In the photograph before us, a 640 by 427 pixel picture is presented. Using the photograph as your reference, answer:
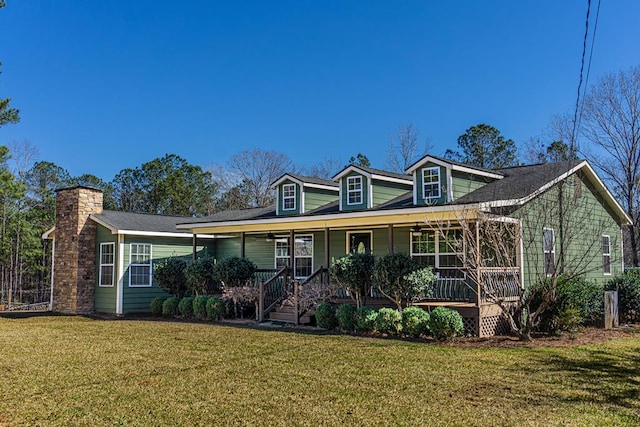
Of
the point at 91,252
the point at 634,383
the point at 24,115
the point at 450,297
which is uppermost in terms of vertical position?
the point at 24,115

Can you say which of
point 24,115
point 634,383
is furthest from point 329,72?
point 634,383

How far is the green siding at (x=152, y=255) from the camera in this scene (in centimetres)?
1844

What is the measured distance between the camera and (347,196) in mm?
16531

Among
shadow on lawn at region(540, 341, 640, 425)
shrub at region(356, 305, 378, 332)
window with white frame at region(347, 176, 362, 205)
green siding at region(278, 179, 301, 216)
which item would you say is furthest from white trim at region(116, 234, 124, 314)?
shadow on lawn at region(540, 341, 640, 425)

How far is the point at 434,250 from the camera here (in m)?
15.3

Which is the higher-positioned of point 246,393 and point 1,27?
point 1,27

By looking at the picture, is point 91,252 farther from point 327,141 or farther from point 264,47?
point 327,141

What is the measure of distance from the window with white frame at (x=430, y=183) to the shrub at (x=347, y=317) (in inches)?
159

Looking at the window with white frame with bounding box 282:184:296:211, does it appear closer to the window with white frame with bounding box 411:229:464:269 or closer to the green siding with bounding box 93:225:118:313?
the window with white frame with bounding box 411:229:464:269

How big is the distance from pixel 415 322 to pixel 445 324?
0.71 metres

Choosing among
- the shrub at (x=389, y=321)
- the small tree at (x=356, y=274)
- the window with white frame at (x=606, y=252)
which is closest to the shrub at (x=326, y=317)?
the small tree at (x=356, y=274)

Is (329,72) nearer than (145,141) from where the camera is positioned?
Yes

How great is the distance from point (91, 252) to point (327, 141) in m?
23.3

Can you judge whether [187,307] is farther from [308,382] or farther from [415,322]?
[308,382]
